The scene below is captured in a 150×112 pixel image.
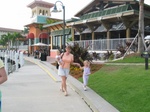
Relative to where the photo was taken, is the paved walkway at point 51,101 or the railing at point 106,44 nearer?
the paved walkway at point 51,101

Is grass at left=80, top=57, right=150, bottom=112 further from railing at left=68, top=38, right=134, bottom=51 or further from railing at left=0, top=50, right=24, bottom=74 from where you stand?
railing at left=68, top=38, right=134, bottom=51

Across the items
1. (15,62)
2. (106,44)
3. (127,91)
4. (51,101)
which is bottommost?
(51,101)

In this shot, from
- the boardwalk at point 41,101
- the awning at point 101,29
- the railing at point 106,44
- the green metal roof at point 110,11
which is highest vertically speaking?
the green metal roof at point 110,11

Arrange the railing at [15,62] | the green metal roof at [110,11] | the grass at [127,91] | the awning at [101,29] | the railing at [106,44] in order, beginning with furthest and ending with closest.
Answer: the awning at [101,29]
the green metal roof at [110,11]
the railing at [106,44]
the railing at [15,62]
the grass at [127,91]

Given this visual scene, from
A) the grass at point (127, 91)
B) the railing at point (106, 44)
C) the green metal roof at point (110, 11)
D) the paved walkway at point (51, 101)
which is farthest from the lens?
the green metal roof at point (110, 11)

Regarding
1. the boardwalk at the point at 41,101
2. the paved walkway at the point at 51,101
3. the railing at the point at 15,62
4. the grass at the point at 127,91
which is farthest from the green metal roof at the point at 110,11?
the boardwalk at the point at 41,101

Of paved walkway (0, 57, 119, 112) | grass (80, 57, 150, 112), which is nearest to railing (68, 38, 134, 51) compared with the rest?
grass (80, 57, 150, 112)

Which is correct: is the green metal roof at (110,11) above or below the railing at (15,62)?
above

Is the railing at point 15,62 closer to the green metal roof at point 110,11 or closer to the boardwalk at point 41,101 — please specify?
the boardwalk at point 41,101

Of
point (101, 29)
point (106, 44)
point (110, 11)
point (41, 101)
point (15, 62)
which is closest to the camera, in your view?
point (41, 101)

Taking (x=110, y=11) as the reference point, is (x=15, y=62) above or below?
below

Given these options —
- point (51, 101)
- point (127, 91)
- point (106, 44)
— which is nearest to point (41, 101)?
point (51, 101)

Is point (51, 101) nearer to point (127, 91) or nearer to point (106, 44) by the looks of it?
point (127, 91)

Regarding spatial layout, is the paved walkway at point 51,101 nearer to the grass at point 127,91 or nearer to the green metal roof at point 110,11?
the grass at point 127,91
